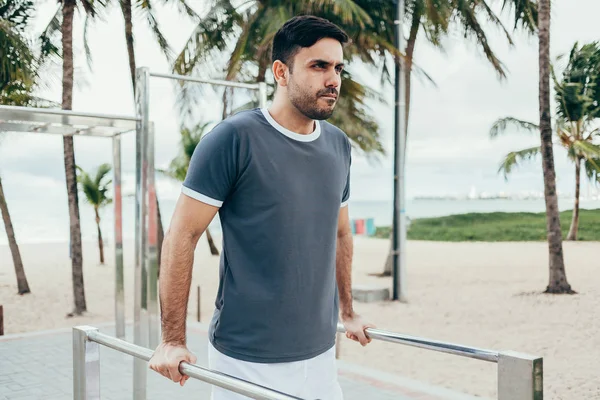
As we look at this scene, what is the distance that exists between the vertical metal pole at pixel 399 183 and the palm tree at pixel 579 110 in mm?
5424

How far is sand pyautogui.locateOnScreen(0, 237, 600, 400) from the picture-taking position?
6387 millimetres

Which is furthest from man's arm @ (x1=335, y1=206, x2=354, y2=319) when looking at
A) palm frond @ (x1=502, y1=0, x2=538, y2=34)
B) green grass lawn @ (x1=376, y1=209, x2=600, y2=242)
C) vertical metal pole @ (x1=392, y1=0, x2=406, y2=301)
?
green grass lawn @ (x1=376, y1=209, x2=600, y2=242)

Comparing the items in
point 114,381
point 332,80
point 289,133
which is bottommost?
point 114,381

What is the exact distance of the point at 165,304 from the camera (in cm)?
164

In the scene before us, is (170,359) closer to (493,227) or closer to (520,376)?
(520,376)

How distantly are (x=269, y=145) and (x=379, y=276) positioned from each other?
14240 millimetres

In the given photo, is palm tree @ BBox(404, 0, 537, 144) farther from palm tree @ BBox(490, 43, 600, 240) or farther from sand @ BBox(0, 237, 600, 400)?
sand @ BBox(0, 237, 600, 400)

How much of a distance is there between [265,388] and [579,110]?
A: 51.6ft

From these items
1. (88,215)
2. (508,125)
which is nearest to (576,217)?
(508,125)

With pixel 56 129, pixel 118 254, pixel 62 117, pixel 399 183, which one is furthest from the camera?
pixel 399 183

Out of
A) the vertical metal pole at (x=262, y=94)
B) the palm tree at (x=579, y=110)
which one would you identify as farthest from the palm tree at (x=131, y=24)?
the palm tree at (x=579, y=110)

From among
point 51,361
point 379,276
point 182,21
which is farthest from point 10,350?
point 379,276

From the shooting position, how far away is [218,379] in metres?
1.38

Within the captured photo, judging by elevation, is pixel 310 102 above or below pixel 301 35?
below
